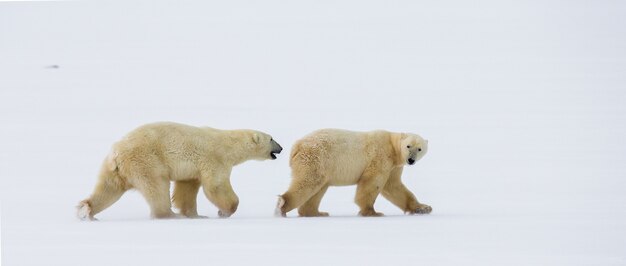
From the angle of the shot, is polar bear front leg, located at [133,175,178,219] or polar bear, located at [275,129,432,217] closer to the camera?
polar bear front leg, located at [133,175,178,219]

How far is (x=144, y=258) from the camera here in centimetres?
610

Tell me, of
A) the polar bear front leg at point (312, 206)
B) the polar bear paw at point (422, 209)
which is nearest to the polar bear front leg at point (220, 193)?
the polar bear front leg at point (312, 206)

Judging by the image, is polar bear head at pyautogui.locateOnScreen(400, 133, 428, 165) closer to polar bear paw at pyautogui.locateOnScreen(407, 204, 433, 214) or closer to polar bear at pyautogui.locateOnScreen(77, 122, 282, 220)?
polar bear paw at pyautogui.locateOnScreen(407, 204, 433, 214)

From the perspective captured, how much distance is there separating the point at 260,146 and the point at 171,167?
3.73ft

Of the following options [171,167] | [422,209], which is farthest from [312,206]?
[171,167]

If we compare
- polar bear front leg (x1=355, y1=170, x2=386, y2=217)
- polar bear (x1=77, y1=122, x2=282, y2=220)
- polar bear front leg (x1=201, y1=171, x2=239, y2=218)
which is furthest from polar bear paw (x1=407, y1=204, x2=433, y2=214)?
polar bear front leg (x1=201, y1=171, x2=239, y2=218)

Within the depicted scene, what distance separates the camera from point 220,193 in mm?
9062

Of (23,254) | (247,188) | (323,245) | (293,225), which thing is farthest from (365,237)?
(247,188)

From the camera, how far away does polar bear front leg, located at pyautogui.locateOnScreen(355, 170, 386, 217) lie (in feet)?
31.6

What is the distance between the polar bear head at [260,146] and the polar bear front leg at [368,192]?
0.98m

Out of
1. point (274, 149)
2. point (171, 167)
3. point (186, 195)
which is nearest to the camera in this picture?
point (171, 167)

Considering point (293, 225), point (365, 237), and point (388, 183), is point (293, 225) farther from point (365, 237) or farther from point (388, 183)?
point (388, 183)

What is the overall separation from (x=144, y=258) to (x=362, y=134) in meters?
4.31

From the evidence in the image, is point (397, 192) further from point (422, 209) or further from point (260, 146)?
point (260, 146)
